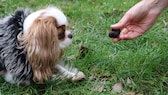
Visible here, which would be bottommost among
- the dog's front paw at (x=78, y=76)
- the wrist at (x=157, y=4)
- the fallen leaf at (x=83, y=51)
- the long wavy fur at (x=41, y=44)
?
the dog's front paw at (x=78, y=76)

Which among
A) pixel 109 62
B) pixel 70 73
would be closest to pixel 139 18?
pixel 109 62

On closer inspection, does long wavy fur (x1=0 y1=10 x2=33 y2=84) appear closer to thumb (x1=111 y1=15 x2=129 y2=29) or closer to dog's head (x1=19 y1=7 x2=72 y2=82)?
dog's head (x1=19 y1=7 x2=72 y2=82)

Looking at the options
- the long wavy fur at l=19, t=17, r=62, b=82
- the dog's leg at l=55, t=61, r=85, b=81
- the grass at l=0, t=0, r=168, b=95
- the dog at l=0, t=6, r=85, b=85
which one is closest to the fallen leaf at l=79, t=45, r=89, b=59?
the grass at l=0, t=0, r=168, b=95

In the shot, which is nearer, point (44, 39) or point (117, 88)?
point (44, 39)

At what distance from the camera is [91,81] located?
123 inches

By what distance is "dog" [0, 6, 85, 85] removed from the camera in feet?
8.90

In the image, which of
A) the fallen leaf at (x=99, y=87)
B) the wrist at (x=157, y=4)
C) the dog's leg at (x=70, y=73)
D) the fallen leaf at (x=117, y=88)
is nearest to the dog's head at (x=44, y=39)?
the dog's leg at (x=70, y=73)

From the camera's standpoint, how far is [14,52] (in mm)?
2809

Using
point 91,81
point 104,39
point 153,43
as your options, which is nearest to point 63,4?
point 104,39

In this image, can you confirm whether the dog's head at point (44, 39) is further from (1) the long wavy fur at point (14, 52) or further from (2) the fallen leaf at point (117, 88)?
(2) the fallen leaf at point (117, 88)

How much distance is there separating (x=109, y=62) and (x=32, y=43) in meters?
0.85

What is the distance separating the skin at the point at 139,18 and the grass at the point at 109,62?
224 mm

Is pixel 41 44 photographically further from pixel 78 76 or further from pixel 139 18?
pixel 139 18

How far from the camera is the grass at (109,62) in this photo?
3.01m
